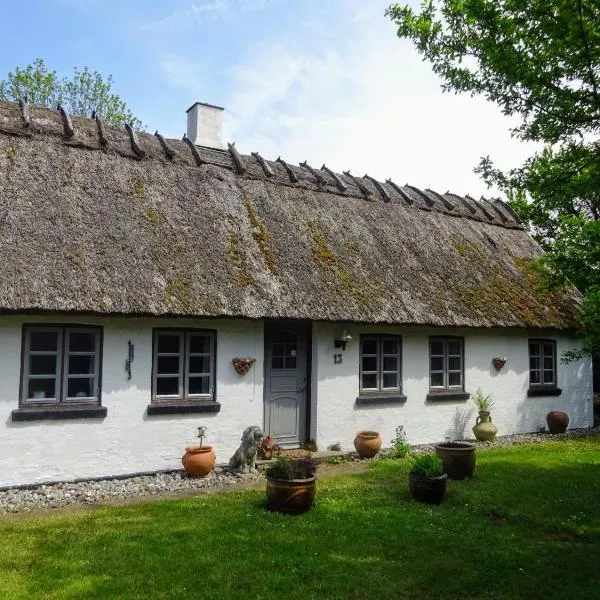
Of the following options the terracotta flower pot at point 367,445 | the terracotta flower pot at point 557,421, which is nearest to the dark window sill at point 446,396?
the terracotta flower pot at point 367,445

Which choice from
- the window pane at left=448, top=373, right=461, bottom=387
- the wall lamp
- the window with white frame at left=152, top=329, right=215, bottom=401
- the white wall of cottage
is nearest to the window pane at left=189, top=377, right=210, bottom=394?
the window with white frame at left=152, top=329, right=215, bottom=401

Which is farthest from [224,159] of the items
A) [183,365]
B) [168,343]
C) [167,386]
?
[167,386]

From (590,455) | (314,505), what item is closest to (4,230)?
(314,505)

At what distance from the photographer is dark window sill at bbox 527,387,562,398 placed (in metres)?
12.6

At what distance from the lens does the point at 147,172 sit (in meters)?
10.3

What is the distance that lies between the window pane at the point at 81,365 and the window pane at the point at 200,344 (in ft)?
4.93

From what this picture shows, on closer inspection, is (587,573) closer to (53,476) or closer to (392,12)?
(392,12)

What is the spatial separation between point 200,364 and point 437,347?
501cm

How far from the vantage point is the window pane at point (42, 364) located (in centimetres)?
776

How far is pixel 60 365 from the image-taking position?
310 inches

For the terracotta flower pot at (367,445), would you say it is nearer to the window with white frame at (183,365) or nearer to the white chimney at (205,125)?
the window with white frame at (183,365)

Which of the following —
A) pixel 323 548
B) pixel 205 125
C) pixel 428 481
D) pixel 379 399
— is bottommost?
pixel 323 548

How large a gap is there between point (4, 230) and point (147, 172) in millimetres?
3105

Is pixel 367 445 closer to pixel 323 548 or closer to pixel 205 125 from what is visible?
pixel 323 548
